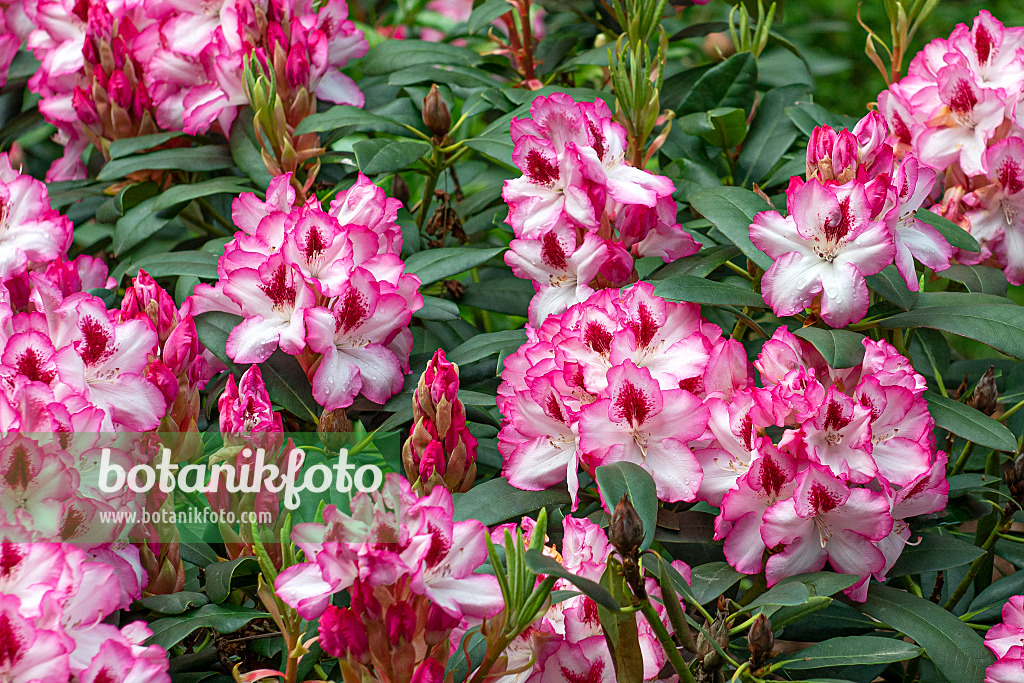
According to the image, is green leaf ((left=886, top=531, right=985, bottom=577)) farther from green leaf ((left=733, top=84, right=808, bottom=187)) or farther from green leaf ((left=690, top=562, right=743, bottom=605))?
green leaf ((left=733, top=84, right=808, bottom=187))


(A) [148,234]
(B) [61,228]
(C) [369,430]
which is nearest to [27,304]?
(B) [61,228]

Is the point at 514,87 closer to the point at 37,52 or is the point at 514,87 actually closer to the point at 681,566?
the point at 37,52

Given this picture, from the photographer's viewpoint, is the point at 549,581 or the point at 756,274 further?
the point at 756,274

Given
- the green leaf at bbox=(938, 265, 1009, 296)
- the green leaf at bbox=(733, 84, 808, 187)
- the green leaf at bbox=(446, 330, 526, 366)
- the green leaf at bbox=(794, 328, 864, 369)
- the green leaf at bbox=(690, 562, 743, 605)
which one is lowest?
the green leaf at bbox=(690, 562, 743, 605)

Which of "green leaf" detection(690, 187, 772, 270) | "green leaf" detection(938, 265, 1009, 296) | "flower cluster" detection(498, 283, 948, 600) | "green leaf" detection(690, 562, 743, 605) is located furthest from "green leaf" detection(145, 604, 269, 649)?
"green leaf" detection(938, 265, 1009, 296)

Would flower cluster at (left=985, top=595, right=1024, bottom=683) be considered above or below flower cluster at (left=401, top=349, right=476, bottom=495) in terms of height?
below

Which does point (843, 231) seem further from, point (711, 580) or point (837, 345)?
point (711, 580)

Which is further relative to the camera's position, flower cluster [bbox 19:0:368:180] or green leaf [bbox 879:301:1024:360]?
flower cluster [bbox 19:0:368:180]
